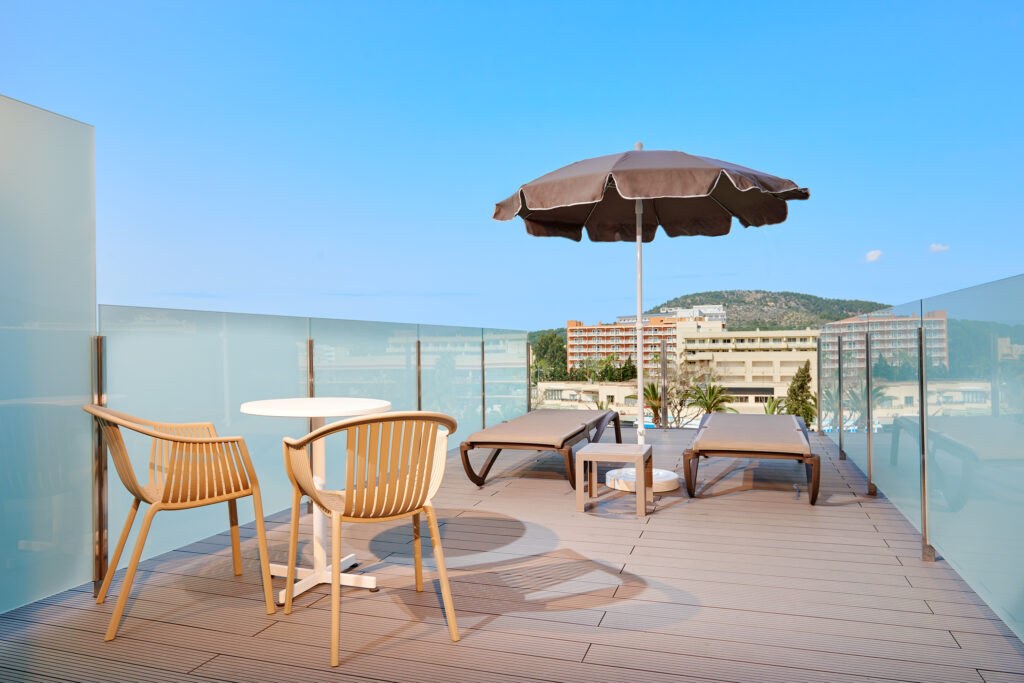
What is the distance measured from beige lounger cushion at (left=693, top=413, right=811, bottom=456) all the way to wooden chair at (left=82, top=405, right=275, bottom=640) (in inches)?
113

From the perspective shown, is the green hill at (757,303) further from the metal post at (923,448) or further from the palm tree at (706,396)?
the metal post at (923,448)

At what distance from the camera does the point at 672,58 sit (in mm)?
31766

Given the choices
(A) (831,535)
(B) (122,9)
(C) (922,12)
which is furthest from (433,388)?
(C) (922,12)

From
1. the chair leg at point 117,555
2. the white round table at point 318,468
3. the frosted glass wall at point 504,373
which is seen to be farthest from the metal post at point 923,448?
the frosted glass wall at point 504,373

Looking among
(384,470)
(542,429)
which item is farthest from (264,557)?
(542,429)

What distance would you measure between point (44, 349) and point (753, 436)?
4.14 m

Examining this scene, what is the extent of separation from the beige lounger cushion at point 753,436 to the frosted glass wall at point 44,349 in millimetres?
3505

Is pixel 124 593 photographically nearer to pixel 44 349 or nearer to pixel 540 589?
pixel 44 349

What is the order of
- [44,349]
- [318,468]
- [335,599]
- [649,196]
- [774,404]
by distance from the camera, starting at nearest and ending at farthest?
[335,599] → [44,349] → [318,468] → [649,196] → [774,404]

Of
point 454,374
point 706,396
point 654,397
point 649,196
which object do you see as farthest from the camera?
point 706,396

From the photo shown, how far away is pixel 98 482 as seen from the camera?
2.99m

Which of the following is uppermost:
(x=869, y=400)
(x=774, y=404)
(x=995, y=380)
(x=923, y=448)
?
(x=995, y=380)

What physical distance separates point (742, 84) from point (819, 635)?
35.2 metres

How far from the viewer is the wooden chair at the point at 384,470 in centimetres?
236
